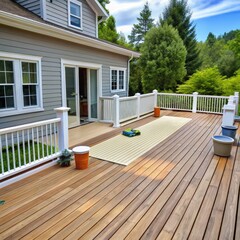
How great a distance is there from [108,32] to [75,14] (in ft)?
39.7

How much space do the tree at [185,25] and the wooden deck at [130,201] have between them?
1659cm

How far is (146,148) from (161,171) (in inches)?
51.2

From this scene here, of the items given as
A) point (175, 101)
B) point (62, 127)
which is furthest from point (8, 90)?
point (175, 101)

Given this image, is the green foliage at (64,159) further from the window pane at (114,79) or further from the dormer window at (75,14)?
the window pane at (114,79)

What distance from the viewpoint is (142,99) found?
9148 mm

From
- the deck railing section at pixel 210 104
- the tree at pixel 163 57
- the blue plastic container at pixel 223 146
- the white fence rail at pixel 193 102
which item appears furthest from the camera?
the tree at pixel 163 57

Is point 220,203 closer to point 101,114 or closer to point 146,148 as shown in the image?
point 146,148

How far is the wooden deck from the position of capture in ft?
7.45

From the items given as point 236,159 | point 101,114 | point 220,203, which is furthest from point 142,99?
point 220,203

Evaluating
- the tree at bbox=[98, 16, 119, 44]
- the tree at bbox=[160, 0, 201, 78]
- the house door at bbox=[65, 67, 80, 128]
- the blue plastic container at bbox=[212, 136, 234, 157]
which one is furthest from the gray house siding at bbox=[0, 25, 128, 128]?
the tree at bbox=[160, 0, 201, 78]

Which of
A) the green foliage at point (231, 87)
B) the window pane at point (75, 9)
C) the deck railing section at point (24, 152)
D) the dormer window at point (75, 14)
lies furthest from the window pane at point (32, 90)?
the green foliage at point (231, 87)

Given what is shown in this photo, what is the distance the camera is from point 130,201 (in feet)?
9.33

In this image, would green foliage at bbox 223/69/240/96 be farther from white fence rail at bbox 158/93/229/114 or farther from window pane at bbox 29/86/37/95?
window pane at bbox 29/86/37/95

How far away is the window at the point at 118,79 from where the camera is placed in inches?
363
